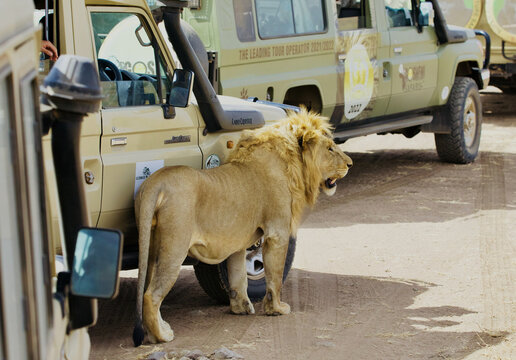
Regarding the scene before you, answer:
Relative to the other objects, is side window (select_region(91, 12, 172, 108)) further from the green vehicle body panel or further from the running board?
the running board

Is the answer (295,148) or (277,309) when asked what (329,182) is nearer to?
(295,148)

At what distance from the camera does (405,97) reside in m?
10.4

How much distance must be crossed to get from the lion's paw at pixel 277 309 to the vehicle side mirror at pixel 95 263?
136 inches

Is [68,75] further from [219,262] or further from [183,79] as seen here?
[219,262]

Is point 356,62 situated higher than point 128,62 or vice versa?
point 128,62

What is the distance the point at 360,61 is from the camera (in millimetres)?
9617

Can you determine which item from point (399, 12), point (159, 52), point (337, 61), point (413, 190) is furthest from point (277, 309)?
point (399, 12)

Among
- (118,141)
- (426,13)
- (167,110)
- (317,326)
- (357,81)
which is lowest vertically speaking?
(317,326)

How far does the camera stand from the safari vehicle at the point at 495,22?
14312 mm

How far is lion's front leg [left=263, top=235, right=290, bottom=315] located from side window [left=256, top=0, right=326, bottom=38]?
3.49m

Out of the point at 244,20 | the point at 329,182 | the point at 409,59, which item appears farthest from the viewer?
the point at 409,59

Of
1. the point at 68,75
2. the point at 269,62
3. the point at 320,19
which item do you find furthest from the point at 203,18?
the point at 68,75

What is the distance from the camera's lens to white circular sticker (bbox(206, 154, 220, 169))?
220 inches

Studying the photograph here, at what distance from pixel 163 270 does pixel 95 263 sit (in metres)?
2.70
